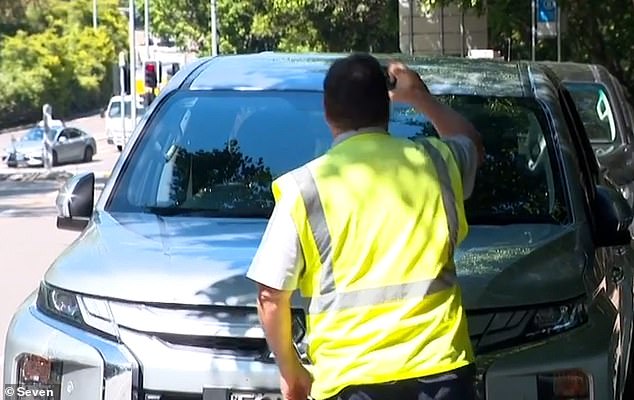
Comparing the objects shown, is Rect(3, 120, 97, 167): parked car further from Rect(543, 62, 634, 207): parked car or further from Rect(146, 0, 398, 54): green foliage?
Rect(543, 62, 634, 207): parked car

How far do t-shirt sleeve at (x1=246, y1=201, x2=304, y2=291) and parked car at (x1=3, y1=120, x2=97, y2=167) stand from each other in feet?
131

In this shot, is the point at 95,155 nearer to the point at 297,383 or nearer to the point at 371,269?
the point at 297,383

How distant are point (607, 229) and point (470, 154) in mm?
1439

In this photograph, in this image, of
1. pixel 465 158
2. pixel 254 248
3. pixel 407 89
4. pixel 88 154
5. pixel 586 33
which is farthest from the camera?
pixel 88 154

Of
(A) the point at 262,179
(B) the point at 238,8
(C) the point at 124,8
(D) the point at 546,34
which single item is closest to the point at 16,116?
(C) the point at 124,8

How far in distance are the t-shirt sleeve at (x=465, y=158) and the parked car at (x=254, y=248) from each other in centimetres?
56

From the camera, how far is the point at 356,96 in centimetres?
335

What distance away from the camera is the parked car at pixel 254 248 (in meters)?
4.07

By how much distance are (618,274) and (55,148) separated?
39.0 meters

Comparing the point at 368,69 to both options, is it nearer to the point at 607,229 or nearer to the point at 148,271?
the point at 148,271

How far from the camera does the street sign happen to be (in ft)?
61.1

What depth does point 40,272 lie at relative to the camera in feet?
44.7

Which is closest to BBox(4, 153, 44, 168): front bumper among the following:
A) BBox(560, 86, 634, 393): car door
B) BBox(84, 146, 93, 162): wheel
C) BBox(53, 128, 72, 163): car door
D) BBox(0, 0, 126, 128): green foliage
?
BBox(53, 128, 72, 163): car door

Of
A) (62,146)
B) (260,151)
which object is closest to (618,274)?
(260,151)
